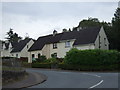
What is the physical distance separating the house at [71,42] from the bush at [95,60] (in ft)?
36.2

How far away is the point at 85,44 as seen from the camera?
4753cm

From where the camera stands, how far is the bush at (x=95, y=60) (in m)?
34.4

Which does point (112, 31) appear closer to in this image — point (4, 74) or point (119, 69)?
point (119, 69)

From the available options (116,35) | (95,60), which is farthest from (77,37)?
(95,60)

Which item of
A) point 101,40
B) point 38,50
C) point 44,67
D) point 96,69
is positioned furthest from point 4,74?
point 38,50

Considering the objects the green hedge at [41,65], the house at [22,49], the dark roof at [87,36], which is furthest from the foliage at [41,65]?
the house at [22,49]

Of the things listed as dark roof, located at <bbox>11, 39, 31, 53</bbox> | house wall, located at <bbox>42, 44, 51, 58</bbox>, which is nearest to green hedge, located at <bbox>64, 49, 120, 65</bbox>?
house wall, located at <bbox>42, 44, 51, 58</bbox>

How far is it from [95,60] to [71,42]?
16923 mm

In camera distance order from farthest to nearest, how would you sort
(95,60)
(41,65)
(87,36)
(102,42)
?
(102,42) → (87,36) → (41,65) → (95,60)

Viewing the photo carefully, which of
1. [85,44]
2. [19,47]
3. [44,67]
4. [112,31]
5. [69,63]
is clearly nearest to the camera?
[69,63]

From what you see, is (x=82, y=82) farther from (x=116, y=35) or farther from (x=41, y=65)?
(x=116, y=35)

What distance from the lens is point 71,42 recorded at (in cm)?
5125

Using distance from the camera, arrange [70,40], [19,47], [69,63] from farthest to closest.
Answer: [19,47] → [70,40] → [69,63]

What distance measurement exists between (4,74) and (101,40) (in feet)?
115
